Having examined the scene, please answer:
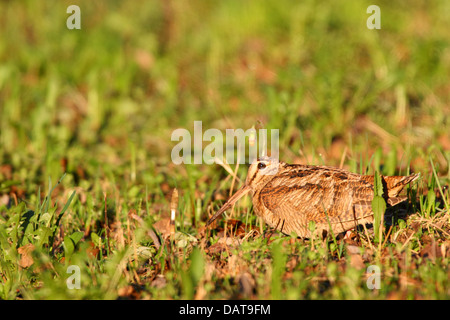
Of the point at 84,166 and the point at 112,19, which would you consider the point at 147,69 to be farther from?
the point at 84,166

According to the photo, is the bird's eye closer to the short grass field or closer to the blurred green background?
the short grass field

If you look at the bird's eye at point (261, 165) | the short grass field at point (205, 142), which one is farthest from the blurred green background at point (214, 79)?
the bird's eye at point (261, 165)

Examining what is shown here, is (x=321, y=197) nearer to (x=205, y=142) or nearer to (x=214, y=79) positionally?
(x=205, y=142)

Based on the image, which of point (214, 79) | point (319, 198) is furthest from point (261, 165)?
point (214, 79)

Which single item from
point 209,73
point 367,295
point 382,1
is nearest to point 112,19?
point 209,73

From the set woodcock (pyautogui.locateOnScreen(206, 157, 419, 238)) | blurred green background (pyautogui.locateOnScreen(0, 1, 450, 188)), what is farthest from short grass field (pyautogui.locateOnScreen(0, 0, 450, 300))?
woodcock (pyautogui.locateOnScreen(206, 157, 419, 238))
